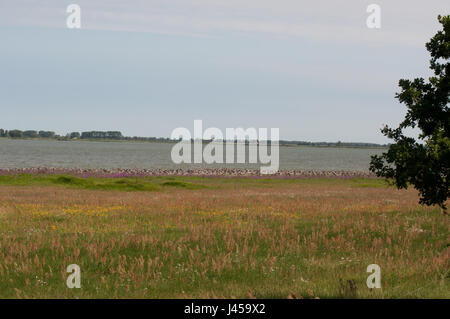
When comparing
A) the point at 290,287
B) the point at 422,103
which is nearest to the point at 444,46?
the point at 422,103

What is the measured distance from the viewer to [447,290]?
8.68 metres

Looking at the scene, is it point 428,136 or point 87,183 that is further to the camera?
point 87,183

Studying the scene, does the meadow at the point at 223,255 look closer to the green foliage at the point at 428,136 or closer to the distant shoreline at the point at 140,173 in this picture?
the green foliage at the point at 428,136

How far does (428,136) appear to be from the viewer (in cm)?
1138

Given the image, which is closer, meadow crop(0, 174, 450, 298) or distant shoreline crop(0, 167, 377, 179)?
meadow crop(0, 174, 450, 298)

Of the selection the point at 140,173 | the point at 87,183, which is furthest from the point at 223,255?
the point at 140,173

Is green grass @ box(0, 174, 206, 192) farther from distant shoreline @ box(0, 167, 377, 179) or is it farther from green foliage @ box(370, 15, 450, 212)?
green foliage @ box(370, 15, 450, 212)

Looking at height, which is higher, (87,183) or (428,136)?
(428,136)

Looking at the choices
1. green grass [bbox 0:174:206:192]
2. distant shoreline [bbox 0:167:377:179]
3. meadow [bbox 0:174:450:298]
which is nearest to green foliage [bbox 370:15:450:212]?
meadow [bbox 0:174:450:298]

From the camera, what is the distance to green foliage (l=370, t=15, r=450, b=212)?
1049 centimetres

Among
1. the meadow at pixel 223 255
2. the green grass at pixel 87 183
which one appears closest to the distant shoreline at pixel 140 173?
the green grass at pixel 87 183

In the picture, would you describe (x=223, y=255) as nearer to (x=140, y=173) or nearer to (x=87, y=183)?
(x=87, y=183)

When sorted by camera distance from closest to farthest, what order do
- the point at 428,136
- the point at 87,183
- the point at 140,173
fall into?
the point at 428,136
the point at 87,183
the point at 140,173
